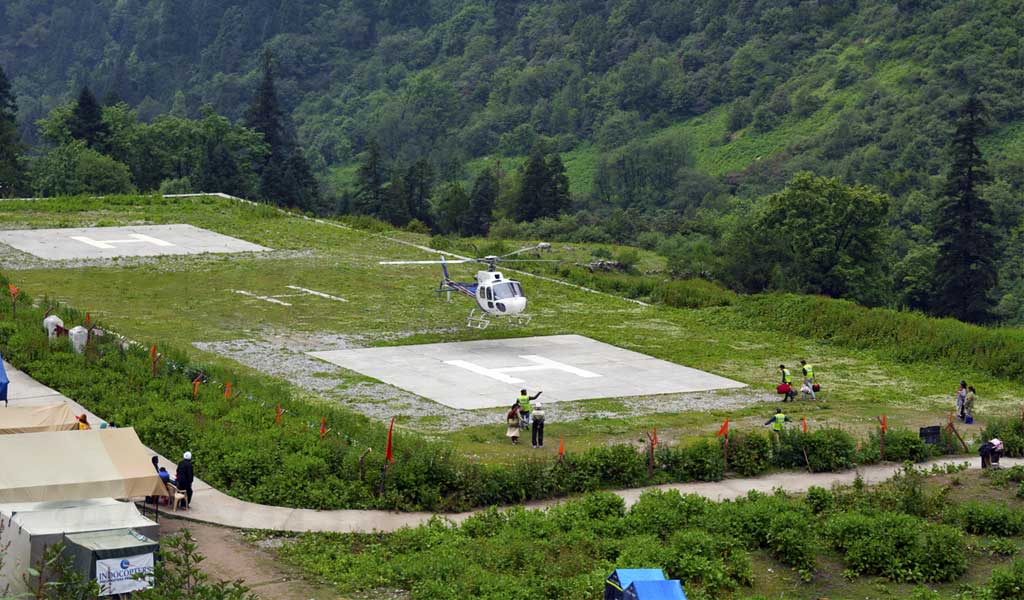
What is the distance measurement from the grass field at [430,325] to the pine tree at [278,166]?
114ft

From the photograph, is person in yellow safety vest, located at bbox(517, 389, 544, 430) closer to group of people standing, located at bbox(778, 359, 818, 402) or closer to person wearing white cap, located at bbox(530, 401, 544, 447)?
person wearing white cap, located at bbox(530, 401, 544, 447)

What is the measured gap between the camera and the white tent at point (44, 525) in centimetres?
2359

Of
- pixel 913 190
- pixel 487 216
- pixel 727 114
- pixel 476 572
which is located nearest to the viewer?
pixel 476 572

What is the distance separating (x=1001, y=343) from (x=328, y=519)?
83.3ft

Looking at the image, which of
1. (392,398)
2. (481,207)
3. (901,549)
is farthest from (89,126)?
(901,549)

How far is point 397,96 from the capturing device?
162 m

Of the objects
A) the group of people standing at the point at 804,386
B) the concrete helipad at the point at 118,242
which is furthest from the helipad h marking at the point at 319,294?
the group of people standing at the point at 804,386

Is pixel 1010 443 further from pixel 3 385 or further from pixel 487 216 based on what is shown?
pixel 487 216

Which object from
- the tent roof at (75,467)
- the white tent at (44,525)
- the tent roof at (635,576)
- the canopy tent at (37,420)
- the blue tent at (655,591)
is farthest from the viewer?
the canopy tent at (37,420)

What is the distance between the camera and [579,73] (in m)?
150

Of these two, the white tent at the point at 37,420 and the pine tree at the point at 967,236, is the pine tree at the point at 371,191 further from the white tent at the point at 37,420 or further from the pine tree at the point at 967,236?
the white tent at the point at 37,420

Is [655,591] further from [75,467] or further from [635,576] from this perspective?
[75,467]

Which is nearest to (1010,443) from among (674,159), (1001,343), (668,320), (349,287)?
(1001,343)

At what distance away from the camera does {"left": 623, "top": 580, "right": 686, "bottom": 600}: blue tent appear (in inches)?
818
